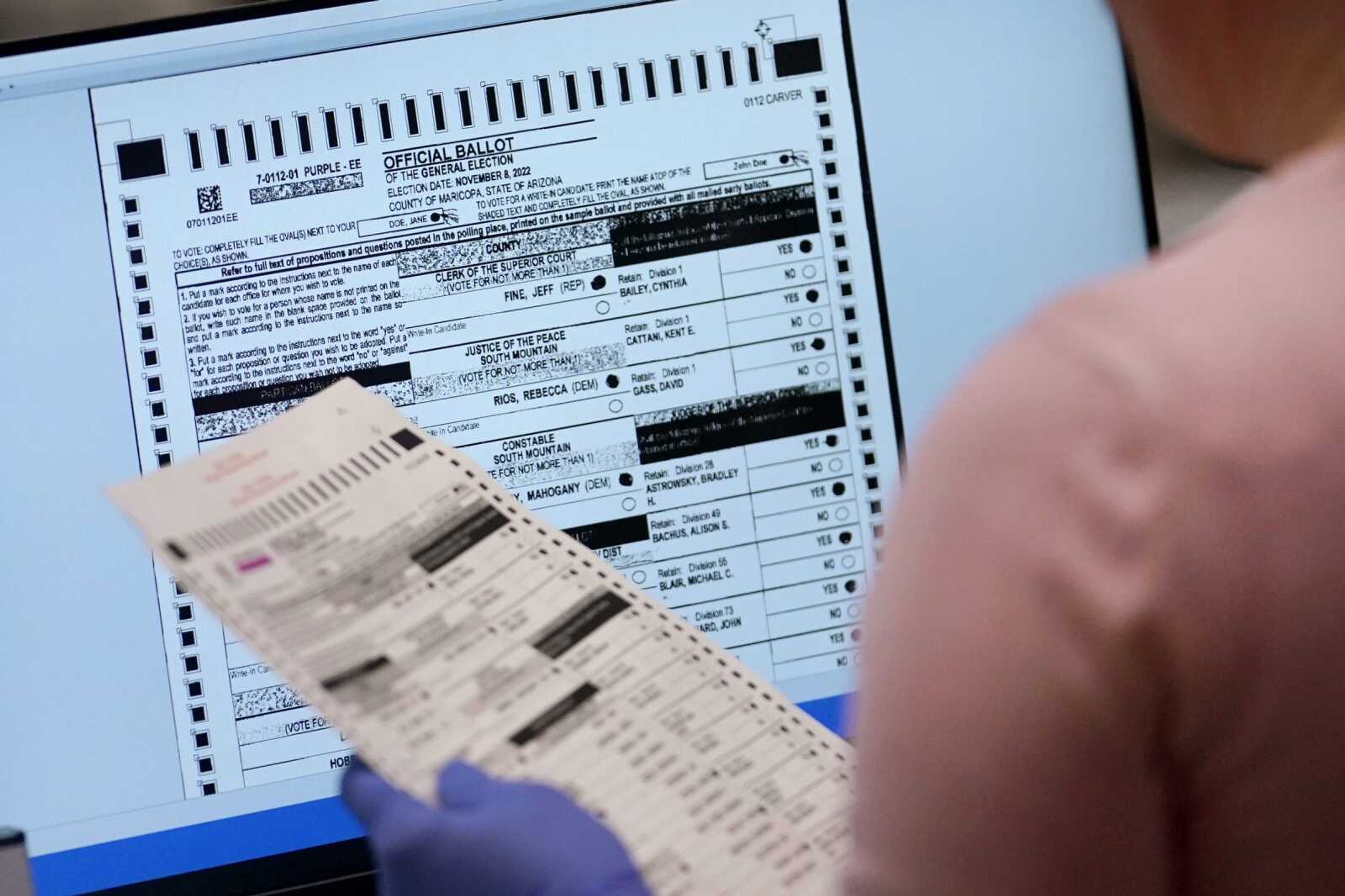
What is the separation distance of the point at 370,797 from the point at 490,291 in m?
0.30

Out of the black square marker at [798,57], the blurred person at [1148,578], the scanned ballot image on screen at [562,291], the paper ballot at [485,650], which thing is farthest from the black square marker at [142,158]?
the blurred person at [1148,578]

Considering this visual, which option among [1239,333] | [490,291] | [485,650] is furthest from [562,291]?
[1239,333]

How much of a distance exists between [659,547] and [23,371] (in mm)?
386

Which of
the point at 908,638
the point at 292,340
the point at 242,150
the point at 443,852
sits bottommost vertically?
the point at 443,852

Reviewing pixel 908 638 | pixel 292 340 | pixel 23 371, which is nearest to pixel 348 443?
pixel 292 340

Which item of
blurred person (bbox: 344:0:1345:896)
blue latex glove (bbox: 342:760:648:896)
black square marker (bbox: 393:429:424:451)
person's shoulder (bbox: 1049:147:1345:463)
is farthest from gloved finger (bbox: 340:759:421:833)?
person's shoulder (bbox: 1049:147:1345:463)

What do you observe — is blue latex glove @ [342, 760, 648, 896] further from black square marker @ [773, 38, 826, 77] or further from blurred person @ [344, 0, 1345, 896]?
black square marker @ [773, 38, 826, 77]

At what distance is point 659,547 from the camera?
0.72 meters

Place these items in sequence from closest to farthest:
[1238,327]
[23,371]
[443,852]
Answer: [1238,327]
[443,852]
[23,371]

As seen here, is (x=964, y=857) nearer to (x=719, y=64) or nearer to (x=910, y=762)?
(x=910, y=762)

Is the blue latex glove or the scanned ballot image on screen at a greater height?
the scanned ballot image on screen

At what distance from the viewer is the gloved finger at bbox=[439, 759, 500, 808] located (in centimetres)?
49

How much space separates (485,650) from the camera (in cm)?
53

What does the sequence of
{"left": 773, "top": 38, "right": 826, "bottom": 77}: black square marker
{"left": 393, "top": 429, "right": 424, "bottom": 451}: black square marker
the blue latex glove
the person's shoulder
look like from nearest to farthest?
the person's shoulder < the blue latex glove < {"left": 393, "top": 429, "right": 424, "bottom": 451}: black square marker < {"left": 773, "top": 38, "right": 826, "bottom": 77}: black square marker
